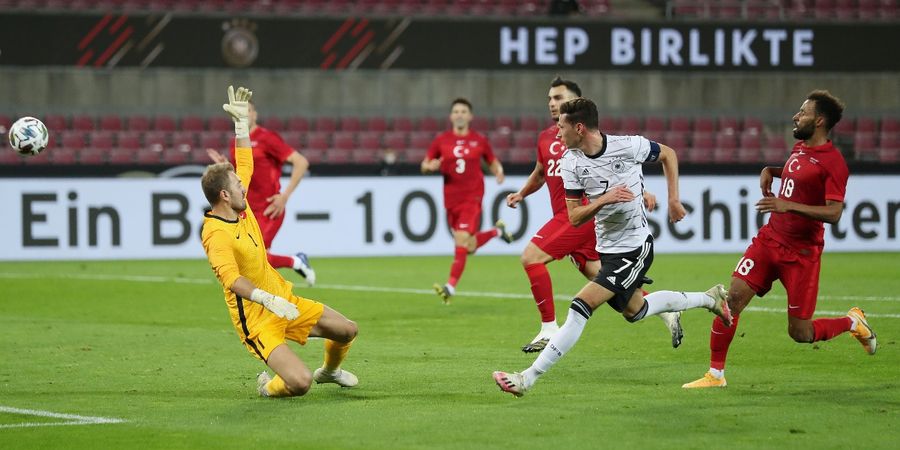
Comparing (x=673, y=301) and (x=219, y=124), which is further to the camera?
(x=219, y=124)

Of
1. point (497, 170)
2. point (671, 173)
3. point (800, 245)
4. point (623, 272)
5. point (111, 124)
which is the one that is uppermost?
point (111, 124)

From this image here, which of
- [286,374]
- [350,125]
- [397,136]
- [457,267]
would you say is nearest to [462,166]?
[457,267]

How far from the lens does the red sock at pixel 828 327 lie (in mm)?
8680

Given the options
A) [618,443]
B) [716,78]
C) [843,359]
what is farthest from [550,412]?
[716,78]

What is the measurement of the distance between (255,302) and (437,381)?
1.67 metres

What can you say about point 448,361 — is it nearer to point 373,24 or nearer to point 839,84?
point 373,24

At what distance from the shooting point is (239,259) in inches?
326

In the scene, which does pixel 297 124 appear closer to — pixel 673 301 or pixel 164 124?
pixel 164 124

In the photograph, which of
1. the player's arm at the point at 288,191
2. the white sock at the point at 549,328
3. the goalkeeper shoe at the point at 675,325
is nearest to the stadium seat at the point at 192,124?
the player's arm at the point at 288,191

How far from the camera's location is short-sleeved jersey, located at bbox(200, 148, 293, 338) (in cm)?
802

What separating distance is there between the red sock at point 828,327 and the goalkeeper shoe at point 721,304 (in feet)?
1.88

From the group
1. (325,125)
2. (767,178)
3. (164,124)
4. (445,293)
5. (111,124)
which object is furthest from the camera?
(325,125)

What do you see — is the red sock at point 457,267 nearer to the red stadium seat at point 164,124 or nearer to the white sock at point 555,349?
the white sock at point 555,349

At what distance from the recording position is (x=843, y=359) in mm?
10016
